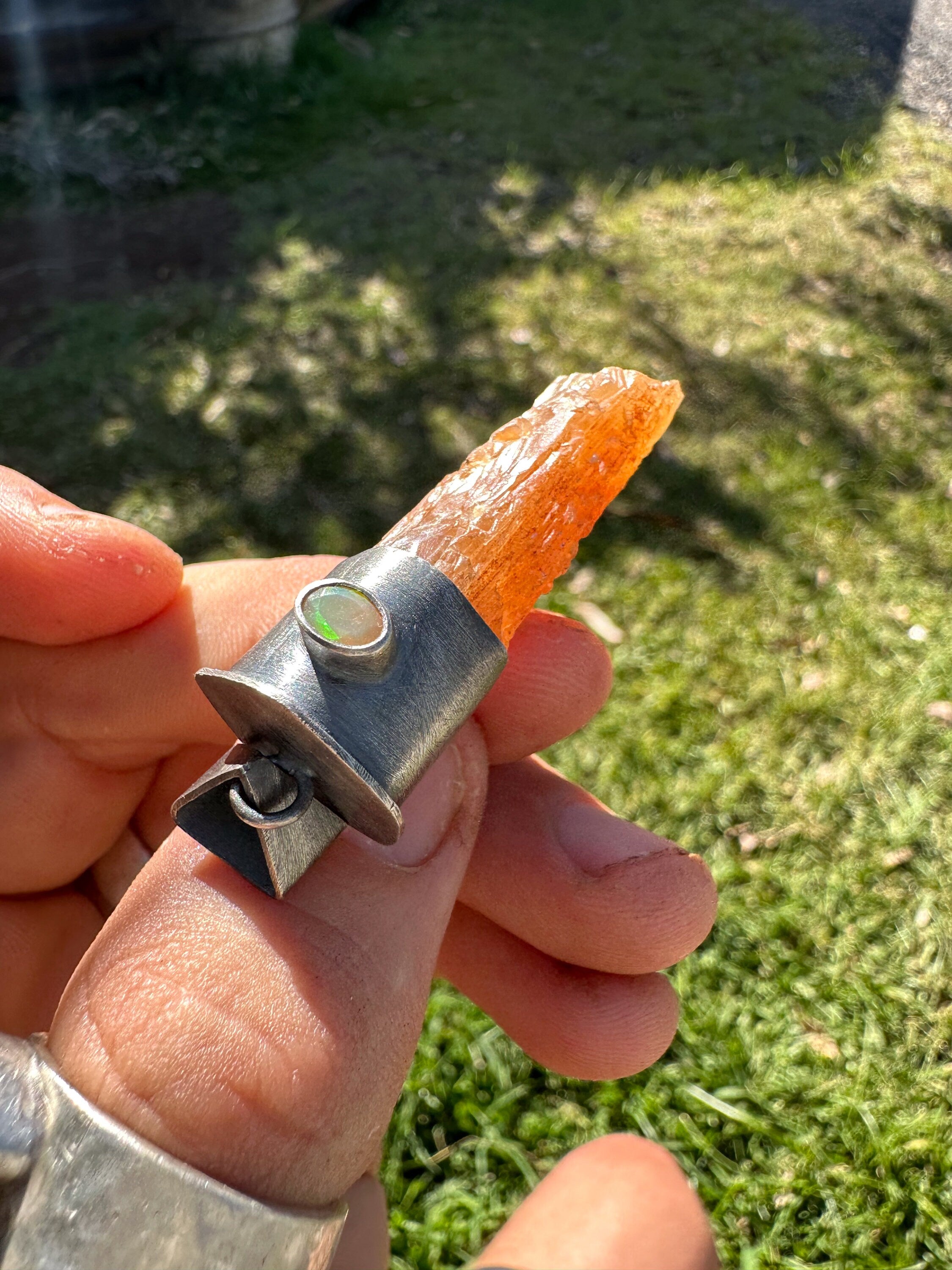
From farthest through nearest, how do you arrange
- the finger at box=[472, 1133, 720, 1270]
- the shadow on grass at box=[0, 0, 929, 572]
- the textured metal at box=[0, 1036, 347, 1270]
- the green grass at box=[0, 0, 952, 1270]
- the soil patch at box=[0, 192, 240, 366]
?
the soil patch at box=[0, 192, 240, 366]
the shadow on grass at box=[0, 0, 929, 572]
the green grass at box=[0, 0, 952, 1270]
the finger at box=[472, 1133, 720, 1270]
the textured metal at box=[0, 1036, 347, 1270]

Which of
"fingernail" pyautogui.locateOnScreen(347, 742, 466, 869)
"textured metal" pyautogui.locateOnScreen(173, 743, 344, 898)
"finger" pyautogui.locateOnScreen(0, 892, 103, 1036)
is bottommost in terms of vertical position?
"finger" pyautogui.locateOnScreen(0, 892, 103, 1036)

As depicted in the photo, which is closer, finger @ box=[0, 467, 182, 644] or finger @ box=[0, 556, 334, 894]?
finger @ box=[0, 467, 182, 644]

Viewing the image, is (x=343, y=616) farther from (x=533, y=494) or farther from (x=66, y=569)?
(x=66, y=569)

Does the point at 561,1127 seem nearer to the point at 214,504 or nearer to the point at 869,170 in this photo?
the point at 214,504

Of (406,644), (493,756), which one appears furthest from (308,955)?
(493,756)

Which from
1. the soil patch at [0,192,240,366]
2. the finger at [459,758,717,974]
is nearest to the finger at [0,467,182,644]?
the finger at [459,758,717,974]

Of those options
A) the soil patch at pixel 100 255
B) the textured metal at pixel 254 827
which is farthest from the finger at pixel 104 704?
the soil patch at pixel 100 255

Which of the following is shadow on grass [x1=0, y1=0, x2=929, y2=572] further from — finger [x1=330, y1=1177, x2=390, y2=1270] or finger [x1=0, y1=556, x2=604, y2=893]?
finger [x1=330, y1=1177, x2=390, y2=1270]
